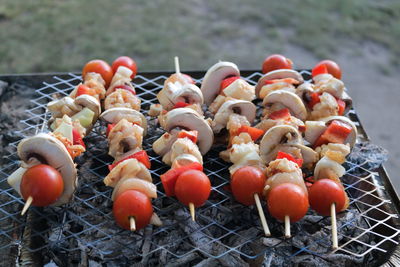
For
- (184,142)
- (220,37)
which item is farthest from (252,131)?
(220,37)

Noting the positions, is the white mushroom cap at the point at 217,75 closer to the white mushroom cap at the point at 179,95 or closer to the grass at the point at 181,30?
the white mushroom cap at the point at 179,95

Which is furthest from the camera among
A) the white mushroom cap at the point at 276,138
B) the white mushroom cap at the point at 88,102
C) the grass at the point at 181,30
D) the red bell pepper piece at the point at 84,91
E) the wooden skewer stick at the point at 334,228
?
the grass at the point at 181,30

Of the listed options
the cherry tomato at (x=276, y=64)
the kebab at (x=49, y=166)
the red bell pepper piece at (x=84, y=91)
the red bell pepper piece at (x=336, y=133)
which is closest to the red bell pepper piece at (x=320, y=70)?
the cherry tomato at (x=276, y=64)

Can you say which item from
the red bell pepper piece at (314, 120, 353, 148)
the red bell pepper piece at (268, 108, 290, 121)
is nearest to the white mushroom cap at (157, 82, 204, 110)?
the red bell pepper piece at (268, 108, 290, 121)

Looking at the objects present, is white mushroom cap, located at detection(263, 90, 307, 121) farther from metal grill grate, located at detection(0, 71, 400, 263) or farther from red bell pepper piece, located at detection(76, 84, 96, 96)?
red bell pepper piece, located at detection(76, 84, 96, 96)

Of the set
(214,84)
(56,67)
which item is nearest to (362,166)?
(214,84)

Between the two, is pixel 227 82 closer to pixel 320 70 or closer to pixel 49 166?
pixel 320 70

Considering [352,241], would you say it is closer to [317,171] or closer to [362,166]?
[317,171]
